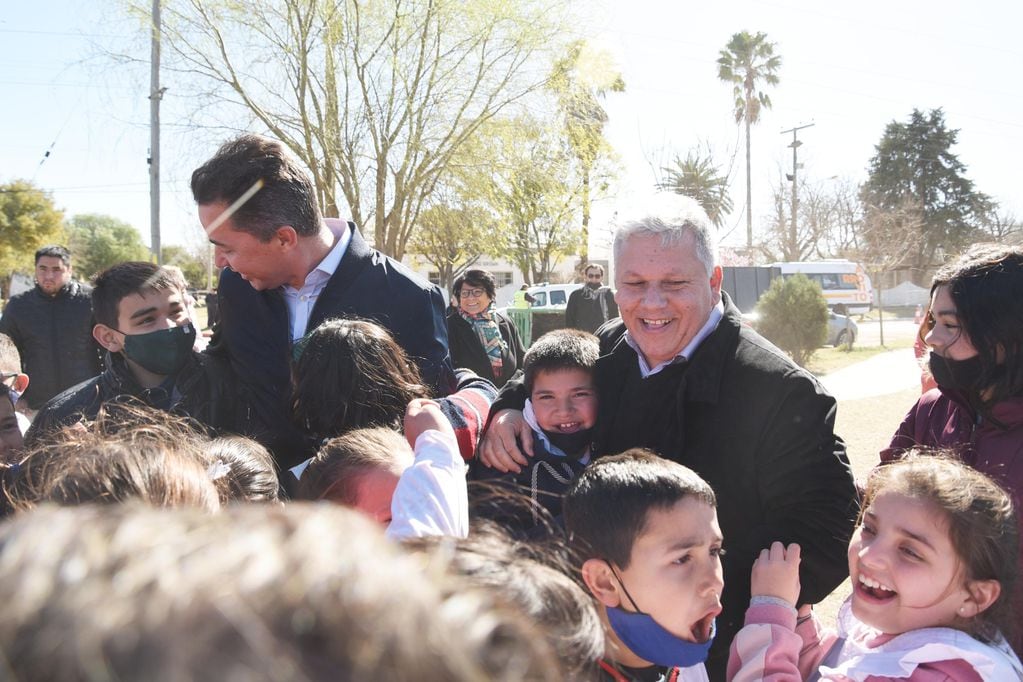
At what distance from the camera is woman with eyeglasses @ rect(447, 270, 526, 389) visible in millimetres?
7047

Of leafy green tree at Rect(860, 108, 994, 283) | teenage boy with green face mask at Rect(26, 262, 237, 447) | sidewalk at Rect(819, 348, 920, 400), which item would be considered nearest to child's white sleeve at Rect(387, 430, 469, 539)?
teenage boy with green face mask at Rect(26, 262, 237, 447)

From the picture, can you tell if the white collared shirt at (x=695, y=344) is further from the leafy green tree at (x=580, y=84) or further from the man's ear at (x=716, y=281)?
the leafy green tree at (x=580, y=84)

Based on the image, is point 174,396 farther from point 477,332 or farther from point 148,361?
point 477,332

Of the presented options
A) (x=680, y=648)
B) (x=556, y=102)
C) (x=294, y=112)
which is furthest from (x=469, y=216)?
(x=680, y=648)

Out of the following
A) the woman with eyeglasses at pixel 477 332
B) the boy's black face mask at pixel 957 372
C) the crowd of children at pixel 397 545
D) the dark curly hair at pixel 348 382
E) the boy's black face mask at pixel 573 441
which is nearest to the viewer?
the crowd of children at pixel 397 545

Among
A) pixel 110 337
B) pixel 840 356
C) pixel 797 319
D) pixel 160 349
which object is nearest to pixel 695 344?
pixel 160 349

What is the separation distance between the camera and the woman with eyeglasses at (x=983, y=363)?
2352 millimetres

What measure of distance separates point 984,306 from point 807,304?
1624 cm

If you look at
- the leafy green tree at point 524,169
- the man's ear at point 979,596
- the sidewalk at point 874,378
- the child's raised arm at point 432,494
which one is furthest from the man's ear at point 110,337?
the leafy green tree at point 524,169

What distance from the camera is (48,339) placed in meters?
6.63

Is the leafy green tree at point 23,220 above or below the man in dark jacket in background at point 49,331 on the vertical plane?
above

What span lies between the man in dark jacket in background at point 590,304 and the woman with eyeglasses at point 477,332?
376cm

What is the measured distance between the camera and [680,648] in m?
1.81

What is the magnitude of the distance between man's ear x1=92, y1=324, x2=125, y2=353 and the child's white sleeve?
59.6 inches
